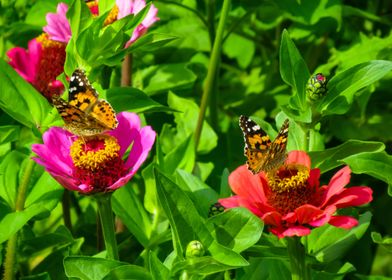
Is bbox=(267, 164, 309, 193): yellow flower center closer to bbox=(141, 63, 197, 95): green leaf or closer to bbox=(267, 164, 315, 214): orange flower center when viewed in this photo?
bbox=(267, 164, 315, 214): orange flower center

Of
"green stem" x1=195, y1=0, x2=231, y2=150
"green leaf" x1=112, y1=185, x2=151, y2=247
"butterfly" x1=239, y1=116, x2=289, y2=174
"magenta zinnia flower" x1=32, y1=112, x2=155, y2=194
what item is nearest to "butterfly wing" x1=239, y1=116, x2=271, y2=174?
"butterfly" x1=239, y1=116, x2=289, y2=174

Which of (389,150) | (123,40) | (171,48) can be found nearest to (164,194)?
(123,40)

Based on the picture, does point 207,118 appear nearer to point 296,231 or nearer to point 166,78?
point 166,78

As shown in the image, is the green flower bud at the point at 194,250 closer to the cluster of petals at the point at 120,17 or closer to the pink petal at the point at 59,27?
the cluster of petals at the point at 120,17

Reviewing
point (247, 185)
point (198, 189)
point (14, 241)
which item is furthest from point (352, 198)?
point (14, 241)

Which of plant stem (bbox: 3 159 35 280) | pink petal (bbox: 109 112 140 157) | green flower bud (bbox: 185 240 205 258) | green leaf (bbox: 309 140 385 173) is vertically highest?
pink petal (bbox: 109 112 140 157)
